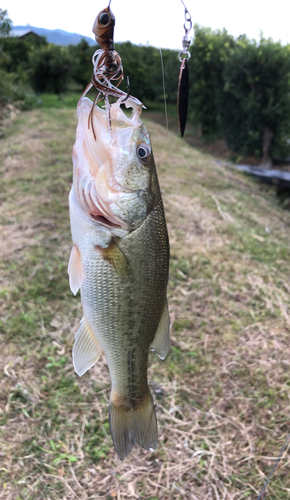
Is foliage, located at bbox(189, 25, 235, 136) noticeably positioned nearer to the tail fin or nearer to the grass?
the grass

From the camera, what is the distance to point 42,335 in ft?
9.62

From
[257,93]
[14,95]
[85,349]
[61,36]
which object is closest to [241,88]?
[257,93]

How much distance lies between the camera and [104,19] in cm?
87

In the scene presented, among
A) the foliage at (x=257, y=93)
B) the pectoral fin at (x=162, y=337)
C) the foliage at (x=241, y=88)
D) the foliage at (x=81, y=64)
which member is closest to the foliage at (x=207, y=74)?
the foliage at (x=241, y=88)

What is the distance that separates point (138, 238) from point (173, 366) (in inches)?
80.8

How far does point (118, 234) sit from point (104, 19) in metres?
0.58

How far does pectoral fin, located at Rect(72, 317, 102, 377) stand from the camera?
1215mm

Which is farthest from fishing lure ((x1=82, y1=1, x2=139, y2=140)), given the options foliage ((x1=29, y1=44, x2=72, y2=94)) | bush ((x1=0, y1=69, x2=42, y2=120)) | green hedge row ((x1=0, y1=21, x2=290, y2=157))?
foliage ((x1=29, y1=44, x2=72, y2=94))

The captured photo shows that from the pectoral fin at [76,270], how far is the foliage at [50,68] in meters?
13.6

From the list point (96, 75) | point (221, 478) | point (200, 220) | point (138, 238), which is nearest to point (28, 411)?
point (221, 478)

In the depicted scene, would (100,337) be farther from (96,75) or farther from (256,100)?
(256,100)

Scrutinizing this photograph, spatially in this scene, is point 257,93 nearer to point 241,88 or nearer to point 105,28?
point 241,88

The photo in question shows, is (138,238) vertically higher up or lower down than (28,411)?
higher up

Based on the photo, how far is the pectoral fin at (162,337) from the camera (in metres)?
1.24
